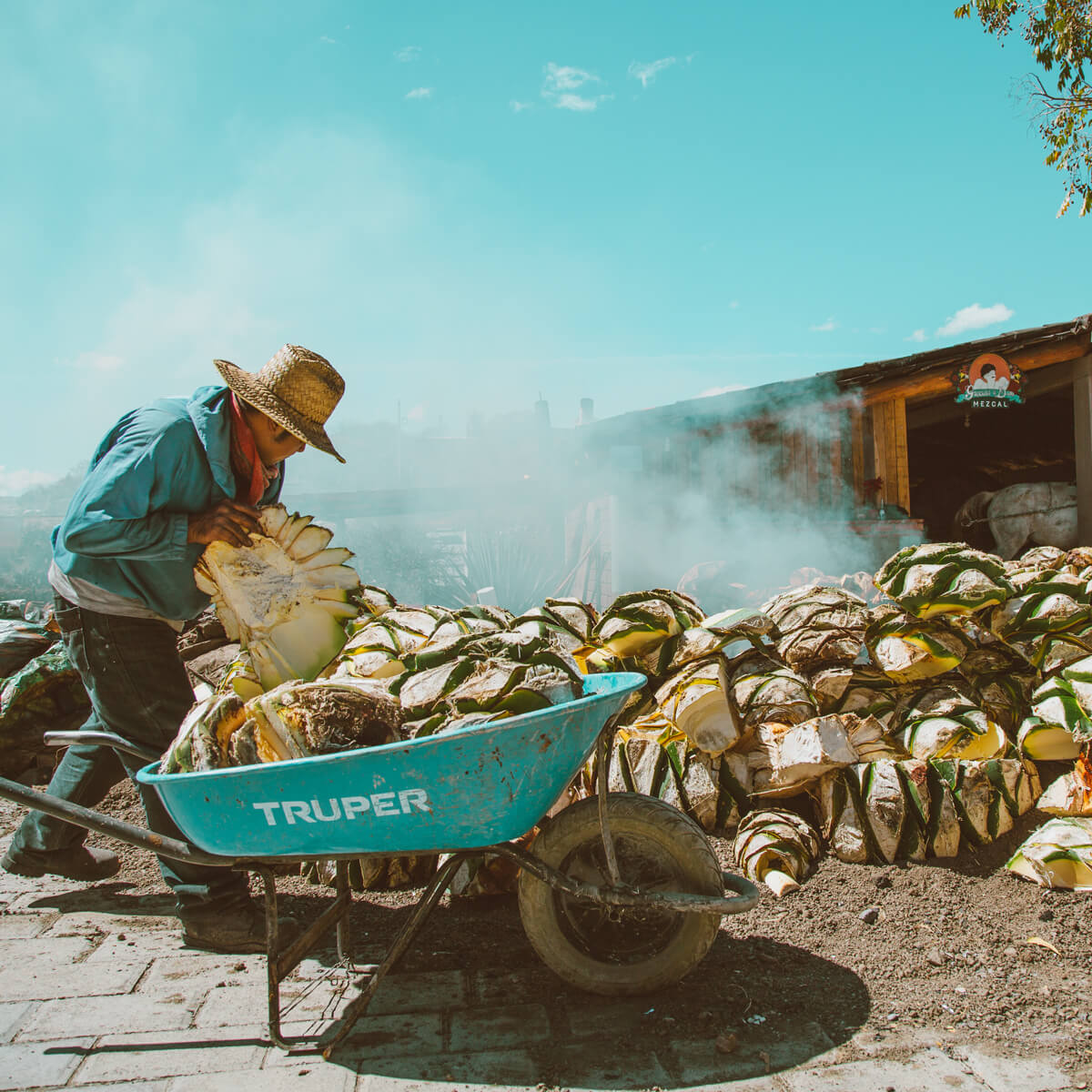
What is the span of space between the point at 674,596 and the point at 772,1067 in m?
1.98

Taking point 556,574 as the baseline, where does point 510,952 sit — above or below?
below

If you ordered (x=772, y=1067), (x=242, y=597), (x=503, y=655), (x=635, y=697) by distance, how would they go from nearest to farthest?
(x=772, y=1067) → (x=503, y=655) → (x=242, y=597) → (x=635, y=697)

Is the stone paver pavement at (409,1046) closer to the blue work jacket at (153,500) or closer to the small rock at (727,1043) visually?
A: the small rock at (727,1043)

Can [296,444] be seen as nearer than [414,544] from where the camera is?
Yes

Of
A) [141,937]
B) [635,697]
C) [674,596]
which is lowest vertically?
[141,937]

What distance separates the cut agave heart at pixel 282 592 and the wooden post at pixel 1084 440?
8.21 m

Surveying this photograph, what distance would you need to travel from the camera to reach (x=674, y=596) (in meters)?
3.52

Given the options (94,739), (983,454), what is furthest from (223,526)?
(983,454)

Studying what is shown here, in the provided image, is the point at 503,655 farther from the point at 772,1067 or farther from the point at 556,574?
the point at 556,574

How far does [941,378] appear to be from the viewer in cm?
820

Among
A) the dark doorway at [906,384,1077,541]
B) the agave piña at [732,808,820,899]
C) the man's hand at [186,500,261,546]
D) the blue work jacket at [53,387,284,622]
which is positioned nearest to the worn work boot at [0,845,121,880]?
the blue work jacket at [53,387,284,622]

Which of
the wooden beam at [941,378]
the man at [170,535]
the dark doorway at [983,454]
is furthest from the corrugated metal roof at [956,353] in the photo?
the man at [170,535]

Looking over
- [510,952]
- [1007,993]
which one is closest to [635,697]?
[510,952]

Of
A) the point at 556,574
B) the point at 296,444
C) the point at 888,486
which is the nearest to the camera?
the point at 296,444
